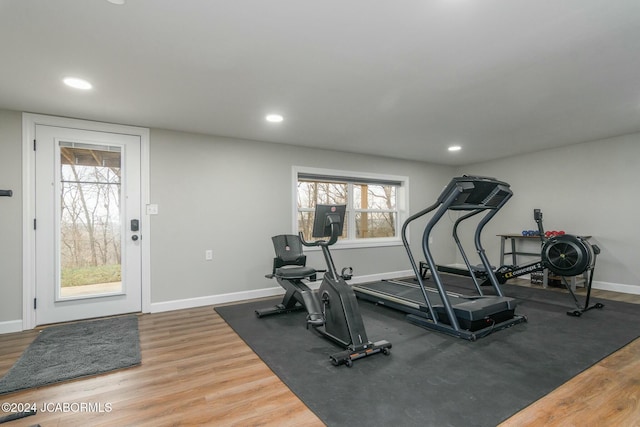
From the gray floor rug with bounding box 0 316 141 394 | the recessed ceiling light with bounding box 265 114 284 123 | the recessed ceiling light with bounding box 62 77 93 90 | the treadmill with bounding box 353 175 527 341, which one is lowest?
the gray floor rug with bounding box 0 316 141 394

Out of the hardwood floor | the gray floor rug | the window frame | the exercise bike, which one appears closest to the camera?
the hardwood floor

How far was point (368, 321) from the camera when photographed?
331 cm

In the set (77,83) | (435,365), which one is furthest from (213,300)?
(435,365)

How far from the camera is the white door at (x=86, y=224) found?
3266mm

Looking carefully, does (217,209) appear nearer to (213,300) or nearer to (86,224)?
(213,300)

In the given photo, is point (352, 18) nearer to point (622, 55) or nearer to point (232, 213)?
point (622, 55)

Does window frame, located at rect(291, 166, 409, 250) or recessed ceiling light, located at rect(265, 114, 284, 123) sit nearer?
recessed ceiling light, located at rect(265, 114, 284, 123)

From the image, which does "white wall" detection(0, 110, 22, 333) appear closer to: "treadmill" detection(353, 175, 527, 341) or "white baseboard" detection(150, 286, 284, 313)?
"white baseboard" detection(150, 286, 284, 313)

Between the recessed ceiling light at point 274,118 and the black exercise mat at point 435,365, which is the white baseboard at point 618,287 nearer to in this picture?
the black exercise mat at point 435,365

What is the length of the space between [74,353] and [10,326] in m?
1.23

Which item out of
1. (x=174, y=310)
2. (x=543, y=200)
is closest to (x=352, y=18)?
(x=174, y=310)

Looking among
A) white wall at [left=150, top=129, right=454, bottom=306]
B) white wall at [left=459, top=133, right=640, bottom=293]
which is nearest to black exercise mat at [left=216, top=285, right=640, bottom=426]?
white wall at [left=150, top=129, right=454, bottom=306]

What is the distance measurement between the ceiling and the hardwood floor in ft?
7.22

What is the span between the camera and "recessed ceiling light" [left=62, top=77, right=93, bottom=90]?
2.49 meters
